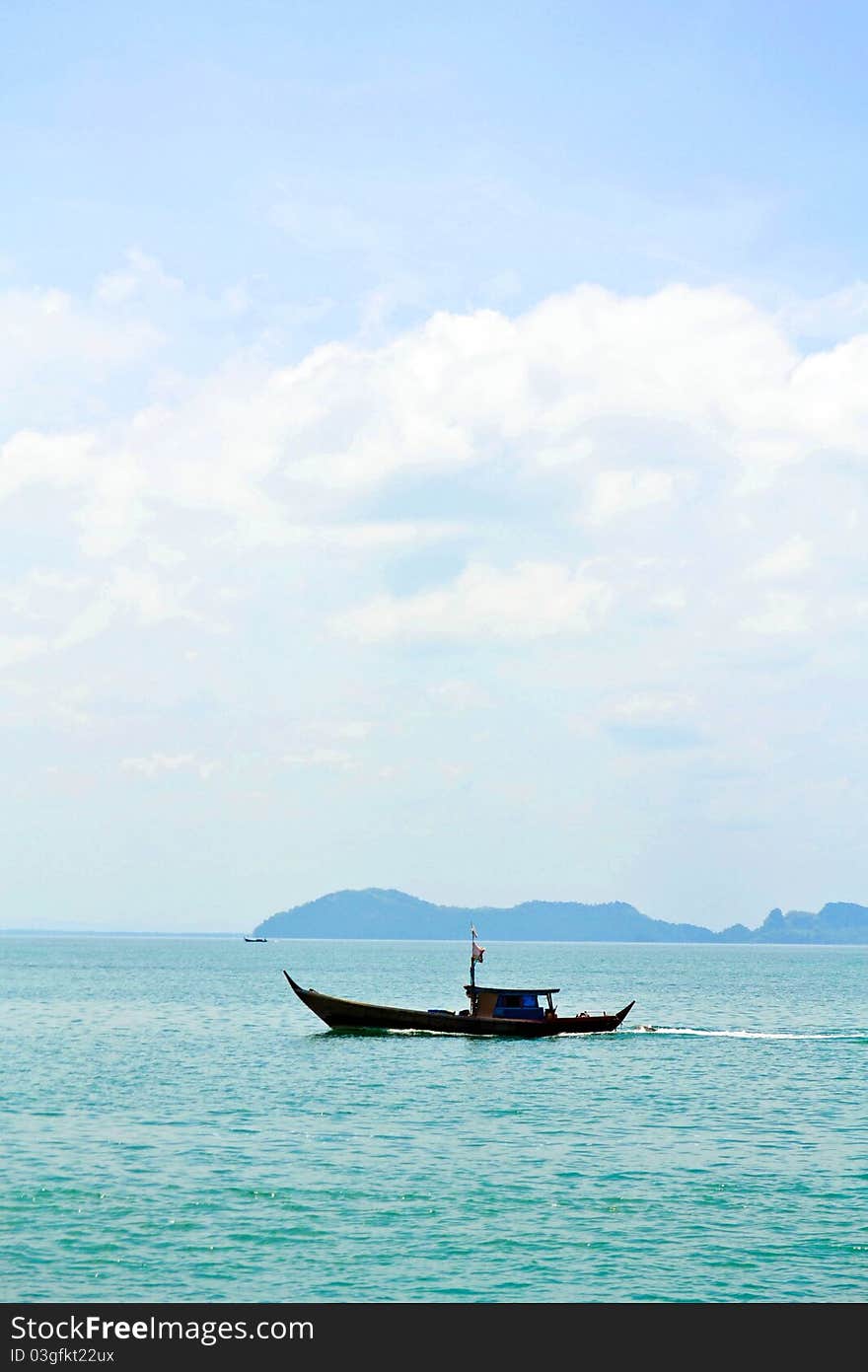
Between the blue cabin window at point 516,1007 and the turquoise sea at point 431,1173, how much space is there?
211cm

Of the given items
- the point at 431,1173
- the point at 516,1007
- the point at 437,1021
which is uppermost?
the point at 516,1007

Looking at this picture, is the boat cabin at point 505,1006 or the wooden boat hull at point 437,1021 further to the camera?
the boat cabin at point 505,1006

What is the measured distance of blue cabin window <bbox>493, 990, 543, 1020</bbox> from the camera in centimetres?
8338

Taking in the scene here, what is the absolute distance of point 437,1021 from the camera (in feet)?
268

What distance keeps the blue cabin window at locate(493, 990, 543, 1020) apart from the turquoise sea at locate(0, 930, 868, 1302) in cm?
211

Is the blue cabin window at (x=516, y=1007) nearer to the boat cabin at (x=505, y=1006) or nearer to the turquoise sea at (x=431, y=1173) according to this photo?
the boat cabin at (x=505, y=1006)

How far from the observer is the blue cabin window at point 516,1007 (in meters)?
83.4

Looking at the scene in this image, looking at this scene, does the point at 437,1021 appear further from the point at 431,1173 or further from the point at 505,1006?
the point at 431,1173

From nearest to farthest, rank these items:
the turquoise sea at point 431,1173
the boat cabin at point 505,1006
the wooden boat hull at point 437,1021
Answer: the turquoise sea at point 431,1173
the wooden boat hull at point 437,1021
the boat cabin at point 505,1006

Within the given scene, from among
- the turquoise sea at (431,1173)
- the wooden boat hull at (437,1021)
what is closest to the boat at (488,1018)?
the wooden boat hull at (437,1021)

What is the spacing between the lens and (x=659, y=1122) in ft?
174

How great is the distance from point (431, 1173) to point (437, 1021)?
132ft

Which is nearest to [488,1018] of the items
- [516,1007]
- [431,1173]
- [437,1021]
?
[516,1007]
